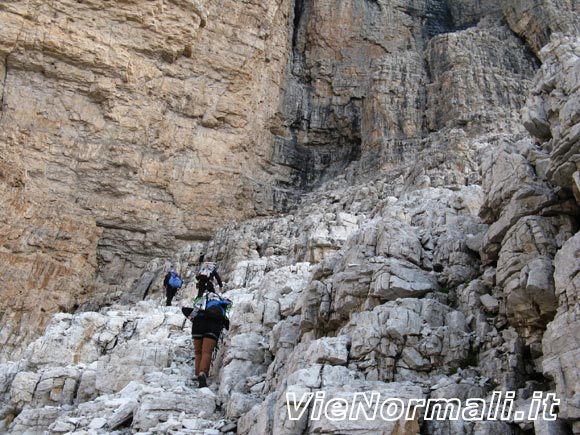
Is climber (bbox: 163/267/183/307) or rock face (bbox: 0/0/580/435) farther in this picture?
climber (bbox: 163/267/183/307)

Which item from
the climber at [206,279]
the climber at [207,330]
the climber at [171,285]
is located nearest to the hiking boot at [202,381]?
the climber at [207,330]

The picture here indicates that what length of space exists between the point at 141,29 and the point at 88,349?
24.9 m

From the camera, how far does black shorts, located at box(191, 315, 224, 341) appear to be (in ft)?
40.4

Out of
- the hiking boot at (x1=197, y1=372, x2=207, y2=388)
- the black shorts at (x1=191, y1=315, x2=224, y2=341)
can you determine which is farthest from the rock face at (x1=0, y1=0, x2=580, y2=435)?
the black shorts at (x1=191, y1=315, x2=224, y2=341)

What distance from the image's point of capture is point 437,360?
952 cm

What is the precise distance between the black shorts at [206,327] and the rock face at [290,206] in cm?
79

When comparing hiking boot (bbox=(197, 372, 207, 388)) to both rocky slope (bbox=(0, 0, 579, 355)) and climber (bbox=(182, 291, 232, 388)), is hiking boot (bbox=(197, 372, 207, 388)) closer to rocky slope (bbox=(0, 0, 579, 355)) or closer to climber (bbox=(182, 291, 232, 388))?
climber (bbox=(182, 291, 232, 388))

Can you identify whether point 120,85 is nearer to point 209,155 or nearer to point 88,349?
point 209,155

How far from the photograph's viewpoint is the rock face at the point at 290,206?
31.1 feet

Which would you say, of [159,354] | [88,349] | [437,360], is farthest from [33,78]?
[437,360]

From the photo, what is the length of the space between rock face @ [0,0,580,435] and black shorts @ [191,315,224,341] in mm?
789

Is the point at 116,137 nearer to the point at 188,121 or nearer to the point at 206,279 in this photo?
the point at 188,121

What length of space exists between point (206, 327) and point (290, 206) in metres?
26.4

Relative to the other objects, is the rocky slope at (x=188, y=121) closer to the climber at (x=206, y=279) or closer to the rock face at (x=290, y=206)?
the rock face at (x=290, y=206)
